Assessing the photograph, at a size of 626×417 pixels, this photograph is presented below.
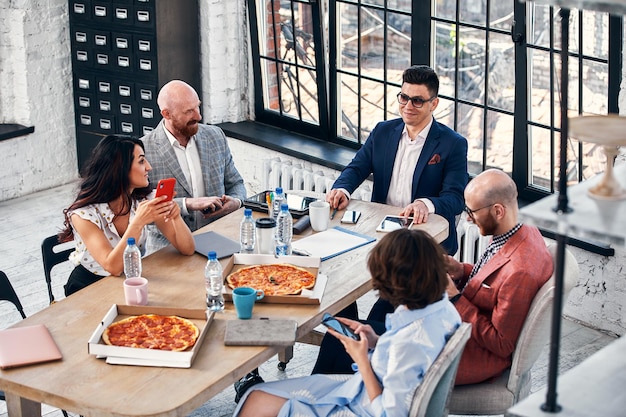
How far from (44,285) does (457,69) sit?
277cm

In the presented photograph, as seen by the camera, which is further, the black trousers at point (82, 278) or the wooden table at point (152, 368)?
the black trousers at point (82, 278)

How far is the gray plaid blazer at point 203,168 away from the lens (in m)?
4.77

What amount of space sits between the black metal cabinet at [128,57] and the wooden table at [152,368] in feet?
10.1

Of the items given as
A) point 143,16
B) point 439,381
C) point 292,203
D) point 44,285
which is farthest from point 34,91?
point 439,381

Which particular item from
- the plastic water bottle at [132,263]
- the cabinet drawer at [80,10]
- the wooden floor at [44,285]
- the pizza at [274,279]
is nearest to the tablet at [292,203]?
the pizza at [274,279]

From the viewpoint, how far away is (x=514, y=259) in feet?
11.5

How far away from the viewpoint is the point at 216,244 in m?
4.17

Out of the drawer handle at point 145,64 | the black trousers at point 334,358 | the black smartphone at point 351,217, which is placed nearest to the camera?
the black trousers at point 334,358

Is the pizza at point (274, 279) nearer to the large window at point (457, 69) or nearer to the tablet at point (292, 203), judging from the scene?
the tablet at point (292, 203)

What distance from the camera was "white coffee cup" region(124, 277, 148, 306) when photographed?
3.51 metres

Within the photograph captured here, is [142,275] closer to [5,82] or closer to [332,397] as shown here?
[332,397]

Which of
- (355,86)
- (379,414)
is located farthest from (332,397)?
(355,86)

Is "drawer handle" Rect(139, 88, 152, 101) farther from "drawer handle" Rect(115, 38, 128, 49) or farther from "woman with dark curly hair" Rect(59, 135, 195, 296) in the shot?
"woman with dark curly hair" Rect(59, 135, 195, 296)

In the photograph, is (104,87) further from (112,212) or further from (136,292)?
(136,292)
